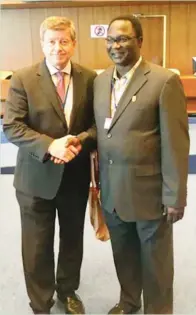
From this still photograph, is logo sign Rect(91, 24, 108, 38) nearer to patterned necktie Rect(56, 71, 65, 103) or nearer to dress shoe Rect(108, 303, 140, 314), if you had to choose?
patterned necktie Rect(56, 71, 65, 103)

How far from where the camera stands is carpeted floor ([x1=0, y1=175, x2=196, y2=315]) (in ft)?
6.56

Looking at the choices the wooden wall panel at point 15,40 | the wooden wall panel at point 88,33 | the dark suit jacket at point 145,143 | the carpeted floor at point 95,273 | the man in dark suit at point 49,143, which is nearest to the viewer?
the dark suit jacket at point 145,143

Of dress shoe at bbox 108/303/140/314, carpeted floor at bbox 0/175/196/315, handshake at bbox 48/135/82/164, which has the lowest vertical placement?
carpeted floor at bbox 0/175/196/315

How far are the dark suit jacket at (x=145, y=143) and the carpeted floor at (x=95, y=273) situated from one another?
64 cm

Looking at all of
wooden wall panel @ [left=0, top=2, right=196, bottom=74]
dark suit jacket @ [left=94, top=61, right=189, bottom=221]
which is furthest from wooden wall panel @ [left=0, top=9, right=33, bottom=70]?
dark suit jacket @ [left=94, top=61, right=189, bottom=221]

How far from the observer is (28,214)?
1.75m

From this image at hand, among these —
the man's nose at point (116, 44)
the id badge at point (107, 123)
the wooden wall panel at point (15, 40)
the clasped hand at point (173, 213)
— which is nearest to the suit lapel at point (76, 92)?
the id badge at point (107, 123)

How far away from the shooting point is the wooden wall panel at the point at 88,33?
14.7 feet

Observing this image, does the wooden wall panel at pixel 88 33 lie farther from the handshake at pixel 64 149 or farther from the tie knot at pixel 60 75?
the handshake at pixel 64 149

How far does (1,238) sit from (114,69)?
150 centimetres

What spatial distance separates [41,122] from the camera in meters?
1.64

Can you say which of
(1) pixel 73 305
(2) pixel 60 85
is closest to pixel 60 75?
(2) pixel 60 85

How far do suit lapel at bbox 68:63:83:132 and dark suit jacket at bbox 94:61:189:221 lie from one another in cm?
7

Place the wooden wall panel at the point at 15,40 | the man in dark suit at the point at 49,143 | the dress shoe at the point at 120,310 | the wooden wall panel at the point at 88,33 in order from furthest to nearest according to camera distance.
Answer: the wooden wall panel at the point at 15,40
the wooden wall panel at the point at 88,33
the dress shoe at the point at 120,310
the man in dark suit at the point at 49,143
